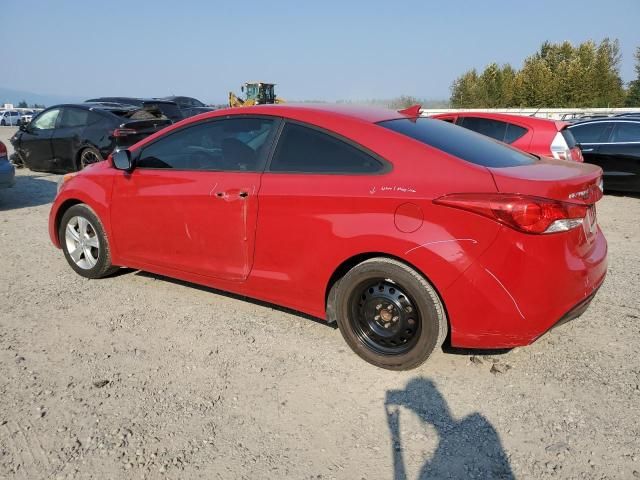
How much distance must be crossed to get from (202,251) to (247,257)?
437 millimetres

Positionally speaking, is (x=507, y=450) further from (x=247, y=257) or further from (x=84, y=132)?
(x=84, y=132)

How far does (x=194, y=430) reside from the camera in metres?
2.59

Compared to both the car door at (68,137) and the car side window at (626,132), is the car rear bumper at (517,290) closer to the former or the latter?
the car side window at (626,132)

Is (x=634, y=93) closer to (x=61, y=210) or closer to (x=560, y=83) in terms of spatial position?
(x=560, y=83)

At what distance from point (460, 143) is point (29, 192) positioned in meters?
8.74

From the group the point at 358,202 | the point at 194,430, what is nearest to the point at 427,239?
the point at 358,202

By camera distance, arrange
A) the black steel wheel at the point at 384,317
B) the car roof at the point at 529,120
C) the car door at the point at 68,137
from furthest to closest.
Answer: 1. the car door at the point at 68,137
2. the car roof at the point at 529,120
3. the black steel wheel at the point at 384,317

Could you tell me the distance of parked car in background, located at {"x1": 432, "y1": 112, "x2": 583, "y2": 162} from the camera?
303 inches

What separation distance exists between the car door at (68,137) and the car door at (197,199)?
22.5ft

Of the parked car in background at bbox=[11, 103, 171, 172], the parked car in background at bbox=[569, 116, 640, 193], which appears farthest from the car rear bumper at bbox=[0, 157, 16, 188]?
the parked car in background at bbox=[569, 116, 640, 193]

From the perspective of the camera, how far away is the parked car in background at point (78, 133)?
9898 millimetres

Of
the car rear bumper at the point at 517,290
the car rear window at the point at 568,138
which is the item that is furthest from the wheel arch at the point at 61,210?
the car rear window at the point at 568,138

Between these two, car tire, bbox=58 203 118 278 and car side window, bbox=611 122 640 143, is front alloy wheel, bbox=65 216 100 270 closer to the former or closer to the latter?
car tire, bbox=58 203 118 278

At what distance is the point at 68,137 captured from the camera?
10.2m
